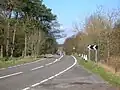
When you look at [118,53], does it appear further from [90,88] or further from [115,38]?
[90,88]

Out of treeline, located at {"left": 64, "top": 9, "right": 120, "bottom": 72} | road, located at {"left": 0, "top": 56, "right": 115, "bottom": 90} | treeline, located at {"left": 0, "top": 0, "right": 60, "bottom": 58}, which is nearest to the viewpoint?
road, located at {"left": 0, "top": 56, "right": 115, "bottom": 90}

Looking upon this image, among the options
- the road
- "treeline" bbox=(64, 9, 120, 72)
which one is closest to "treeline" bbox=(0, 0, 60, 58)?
"treeline" bbox=(64, 9, 120, 72)

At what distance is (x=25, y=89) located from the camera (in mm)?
14539

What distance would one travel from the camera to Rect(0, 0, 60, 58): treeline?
5800 cm

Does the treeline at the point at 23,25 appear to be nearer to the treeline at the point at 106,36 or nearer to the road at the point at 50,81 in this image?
the treeline at the point at 106,36

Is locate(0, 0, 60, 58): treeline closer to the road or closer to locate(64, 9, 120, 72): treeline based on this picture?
locate(64, 9, 120, 72): treeline

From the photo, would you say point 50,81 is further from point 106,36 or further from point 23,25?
point 23,25

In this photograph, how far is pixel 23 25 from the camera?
70812 mm

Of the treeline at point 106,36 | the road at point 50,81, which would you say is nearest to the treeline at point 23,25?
the treeline at point 106,36

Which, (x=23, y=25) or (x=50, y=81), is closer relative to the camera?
(x=50, y=81)

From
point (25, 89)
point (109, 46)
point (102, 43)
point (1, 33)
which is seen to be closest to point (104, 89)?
point (25, 89)

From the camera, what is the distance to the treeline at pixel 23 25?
190ft

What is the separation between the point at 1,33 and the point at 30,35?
13.9 meters

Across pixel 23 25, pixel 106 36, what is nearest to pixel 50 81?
pixel 106 36
